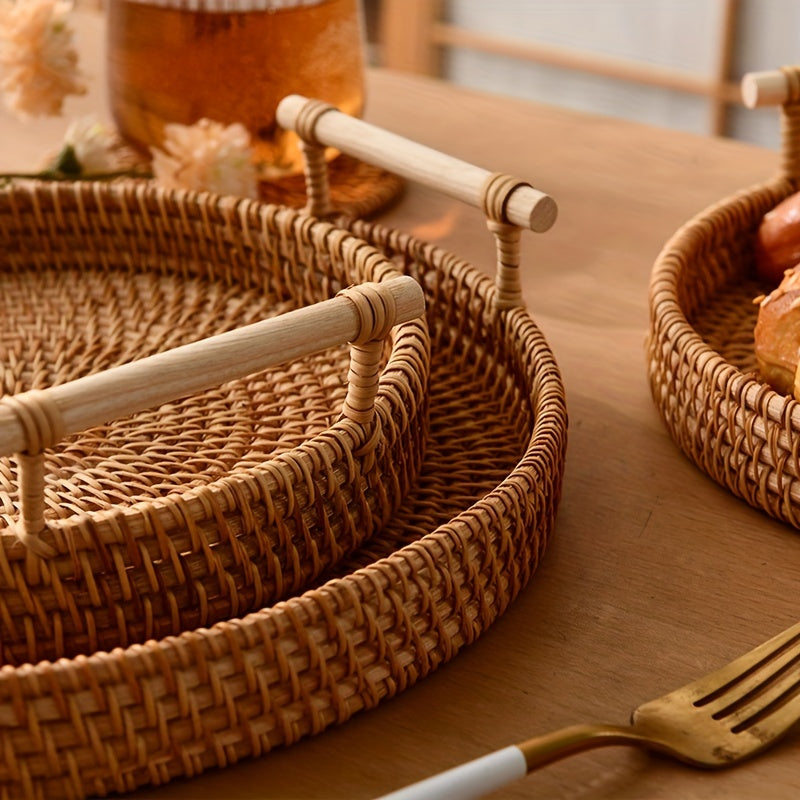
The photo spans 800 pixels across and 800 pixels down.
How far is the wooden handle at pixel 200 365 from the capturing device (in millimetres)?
478

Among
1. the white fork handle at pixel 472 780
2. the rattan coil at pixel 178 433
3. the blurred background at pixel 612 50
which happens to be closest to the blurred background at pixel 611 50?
the blurred background at pixel 612 50

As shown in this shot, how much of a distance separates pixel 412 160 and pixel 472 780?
1.38ft

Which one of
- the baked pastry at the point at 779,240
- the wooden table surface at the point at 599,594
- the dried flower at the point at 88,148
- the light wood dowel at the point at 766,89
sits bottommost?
the wooden table surface at the point at 599,594

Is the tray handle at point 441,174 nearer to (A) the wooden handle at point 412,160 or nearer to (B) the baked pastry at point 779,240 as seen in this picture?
(A) the wooden handle at point 412,160

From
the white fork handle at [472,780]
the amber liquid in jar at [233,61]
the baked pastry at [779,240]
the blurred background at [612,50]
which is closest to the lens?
the white fork handle at [472,780]

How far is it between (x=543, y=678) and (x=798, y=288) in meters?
0.28

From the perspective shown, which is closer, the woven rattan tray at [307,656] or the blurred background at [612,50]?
the woven rattan tray at [307,656]

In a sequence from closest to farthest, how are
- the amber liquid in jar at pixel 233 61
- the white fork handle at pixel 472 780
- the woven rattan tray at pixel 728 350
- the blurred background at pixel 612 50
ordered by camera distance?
1. the white fork handle at pixel 472 780
2. the woven rattan tray at pixel 728 350
3. the amber liquid in jar at pixel 233 61
4. the blurred background at pixel 612 50

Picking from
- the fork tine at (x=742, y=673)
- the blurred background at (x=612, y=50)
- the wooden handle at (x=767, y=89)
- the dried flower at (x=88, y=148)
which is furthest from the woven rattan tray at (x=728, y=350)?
the blurred background at (x=612, y=50)

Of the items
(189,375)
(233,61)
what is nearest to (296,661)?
(189,375)

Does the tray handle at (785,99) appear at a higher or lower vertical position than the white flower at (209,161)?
higher

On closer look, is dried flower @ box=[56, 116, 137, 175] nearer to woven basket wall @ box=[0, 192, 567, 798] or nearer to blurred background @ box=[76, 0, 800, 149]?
woven basket wall @ box=[0, 192, 567, 798]

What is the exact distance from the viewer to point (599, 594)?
645mm

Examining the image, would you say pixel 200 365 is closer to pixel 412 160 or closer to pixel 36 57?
pixel 412 160
